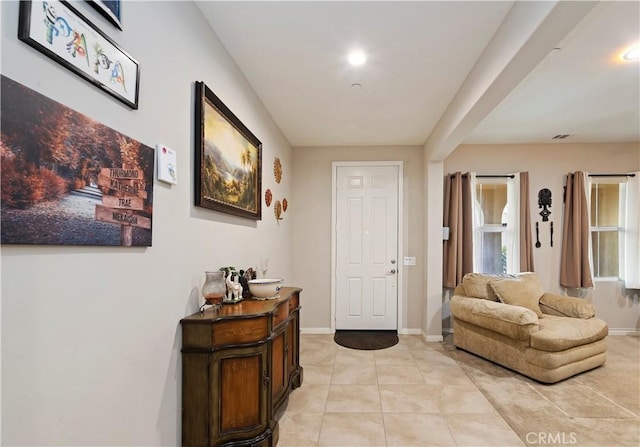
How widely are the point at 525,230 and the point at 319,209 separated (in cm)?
288

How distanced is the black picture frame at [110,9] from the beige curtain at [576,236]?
17.8 feet

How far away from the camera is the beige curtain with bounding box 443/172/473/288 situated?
4.55 m

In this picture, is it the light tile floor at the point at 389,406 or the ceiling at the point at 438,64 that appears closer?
the ceiling at the point at 438,64

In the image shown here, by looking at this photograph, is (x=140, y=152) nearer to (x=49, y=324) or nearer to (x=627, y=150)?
(x=49, y=324)

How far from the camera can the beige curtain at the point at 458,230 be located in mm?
4555

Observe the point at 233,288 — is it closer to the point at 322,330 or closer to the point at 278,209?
the point at 278,209

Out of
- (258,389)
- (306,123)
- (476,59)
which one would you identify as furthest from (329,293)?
(476,59)

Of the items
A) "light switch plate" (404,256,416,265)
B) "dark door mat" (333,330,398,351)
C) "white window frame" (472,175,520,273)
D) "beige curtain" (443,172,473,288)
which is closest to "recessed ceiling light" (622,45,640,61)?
"beige curtain" (443,172,473,288)

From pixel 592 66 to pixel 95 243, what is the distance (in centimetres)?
358

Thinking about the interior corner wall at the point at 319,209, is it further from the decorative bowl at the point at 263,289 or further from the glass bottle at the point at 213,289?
the glass bottle at the point at 213,289

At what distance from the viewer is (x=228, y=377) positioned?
1854 mm

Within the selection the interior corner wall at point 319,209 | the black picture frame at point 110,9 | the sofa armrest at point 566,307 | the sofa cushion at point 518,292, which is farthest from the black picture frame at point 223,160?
the sofa armrest at point 566,307

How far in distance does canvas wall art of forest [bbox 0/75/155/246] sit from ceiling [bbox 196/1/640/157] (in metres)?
1.25

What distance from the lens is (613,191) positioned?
4770 millimetres
